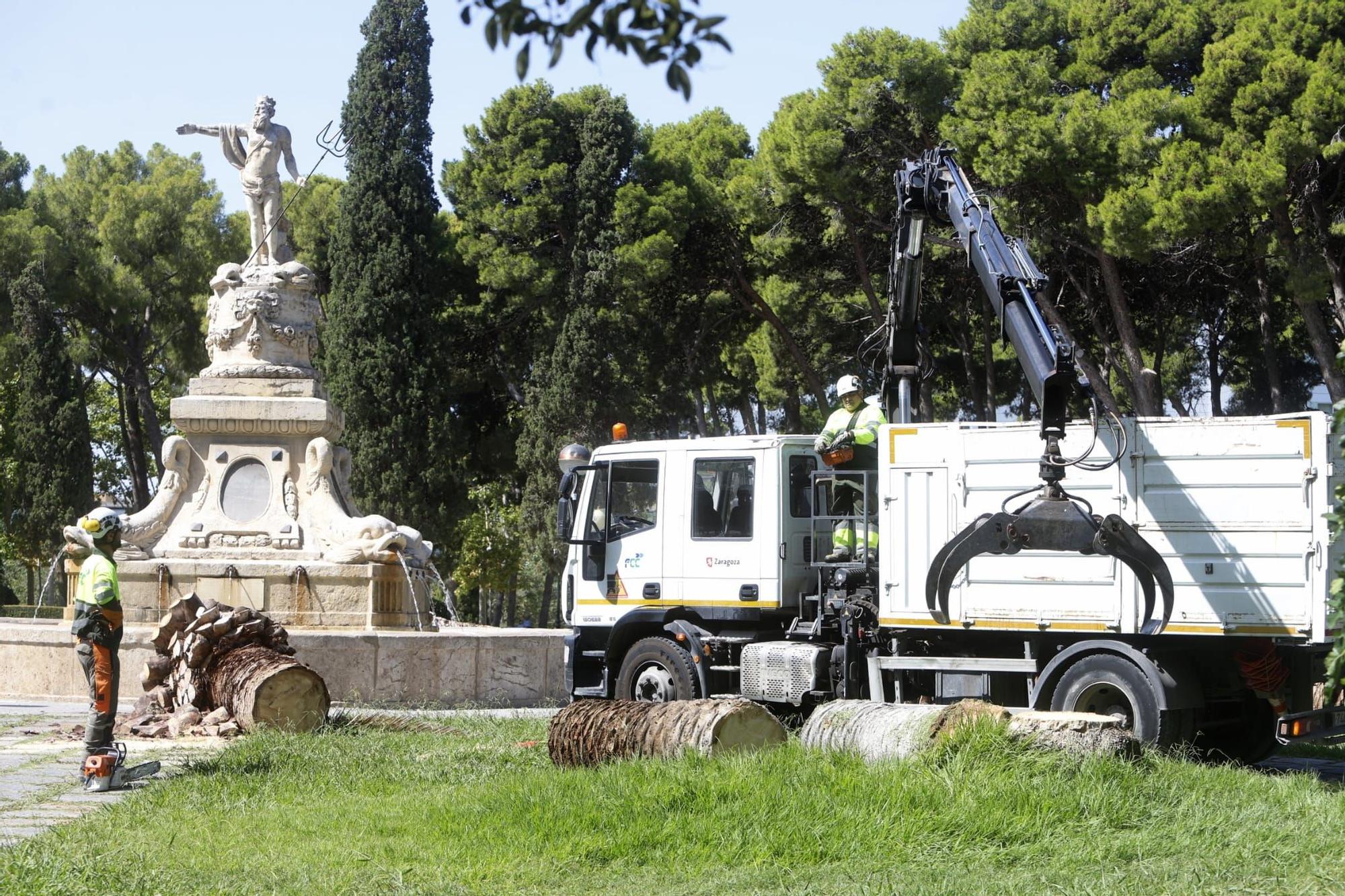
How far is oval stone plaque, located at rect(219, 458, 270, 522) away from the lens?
1728cm

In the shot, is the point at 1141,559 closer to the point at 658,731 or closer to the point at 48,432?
the point at 658,731

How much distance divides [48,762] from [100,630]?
182 cm

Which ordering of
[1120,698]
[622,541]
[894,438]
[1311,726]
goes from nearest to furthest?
[1311,726], [1120,698], [894,438], [622,541]

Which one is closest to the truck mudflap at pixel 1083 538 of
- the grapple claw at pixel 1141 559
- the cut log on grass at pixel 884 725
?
the grapple claw at pixel 1141 559

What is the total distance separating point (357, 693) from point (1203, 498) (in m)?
8.69

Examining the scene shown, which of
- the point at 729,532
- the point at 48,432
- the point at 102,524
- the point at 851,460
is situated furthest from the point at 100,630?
the point at 48,432

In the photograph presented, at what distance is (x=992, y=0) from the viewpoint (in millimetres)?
27797

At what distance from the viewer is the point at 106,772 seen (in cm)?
889

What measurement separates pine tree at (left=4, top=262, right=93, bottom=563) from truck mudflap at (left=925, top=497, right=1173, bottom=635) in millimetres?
31556

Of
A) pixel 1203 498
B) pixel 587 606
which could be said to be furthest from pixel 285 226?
pixel 1203 498

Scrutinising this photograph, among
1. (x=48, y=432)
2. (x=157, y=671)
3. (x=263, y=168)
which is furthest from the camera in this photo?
(x=48, y=432)

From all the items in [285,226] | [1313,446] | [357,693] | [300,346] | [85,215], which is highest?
[85,215]

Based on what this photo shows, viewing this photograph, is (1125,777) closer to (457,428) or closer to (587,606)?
(587,606)

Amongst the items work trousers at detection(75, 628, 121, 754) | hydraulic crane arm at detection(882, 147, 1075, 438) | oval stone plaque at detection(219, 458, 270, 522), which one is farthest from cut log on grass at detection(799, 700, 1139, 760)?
oval stone plaque at detection(219, 458, 270, 522)
